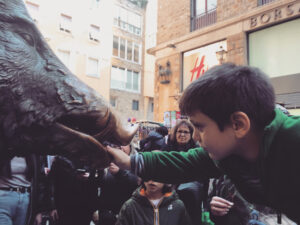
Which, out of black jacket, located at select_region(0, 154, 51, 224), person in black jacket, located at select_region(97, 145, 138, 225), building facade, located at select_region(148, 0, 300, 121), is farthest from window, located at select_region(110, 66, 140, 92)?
black jacket, located at select_region(0, 154, 51, 224)

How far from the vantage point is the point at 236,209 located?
2.54 meters

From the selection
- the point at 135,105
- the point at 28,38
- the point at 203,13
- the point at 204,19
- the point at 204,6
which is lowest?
the point at 28,38

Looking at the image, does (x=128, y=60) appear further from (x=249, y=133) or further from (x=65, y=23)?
(x=249, y=133)

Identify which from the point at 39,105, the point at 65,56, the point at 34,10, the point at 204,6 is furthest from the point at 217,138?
the point at 65,56

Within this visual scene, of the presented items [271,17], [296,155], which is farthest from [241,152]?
[271,17]

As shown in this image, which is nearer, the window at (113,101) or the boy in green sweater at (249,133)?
the boy in green sweater at (249,133)

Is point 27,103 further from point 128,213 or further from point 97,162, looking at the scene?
point 128,213

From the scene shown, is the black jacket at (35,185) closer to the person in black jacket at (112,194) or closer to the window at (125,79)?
the person in black jacket at (112,194)

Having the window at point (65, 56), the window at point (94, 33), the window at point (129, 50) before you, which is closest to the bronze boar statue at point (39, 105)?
the window at point (65, 56)

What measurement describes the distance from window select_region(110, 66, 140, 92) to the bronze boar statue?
77.9ft

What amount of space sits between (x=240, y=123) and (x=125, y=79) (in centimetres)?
2529

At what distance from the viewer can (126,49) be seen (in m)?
26.6

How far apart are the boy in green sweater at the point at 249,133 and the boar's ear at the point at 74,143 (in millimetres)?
272

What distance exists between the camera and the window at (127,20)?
2584 cm
